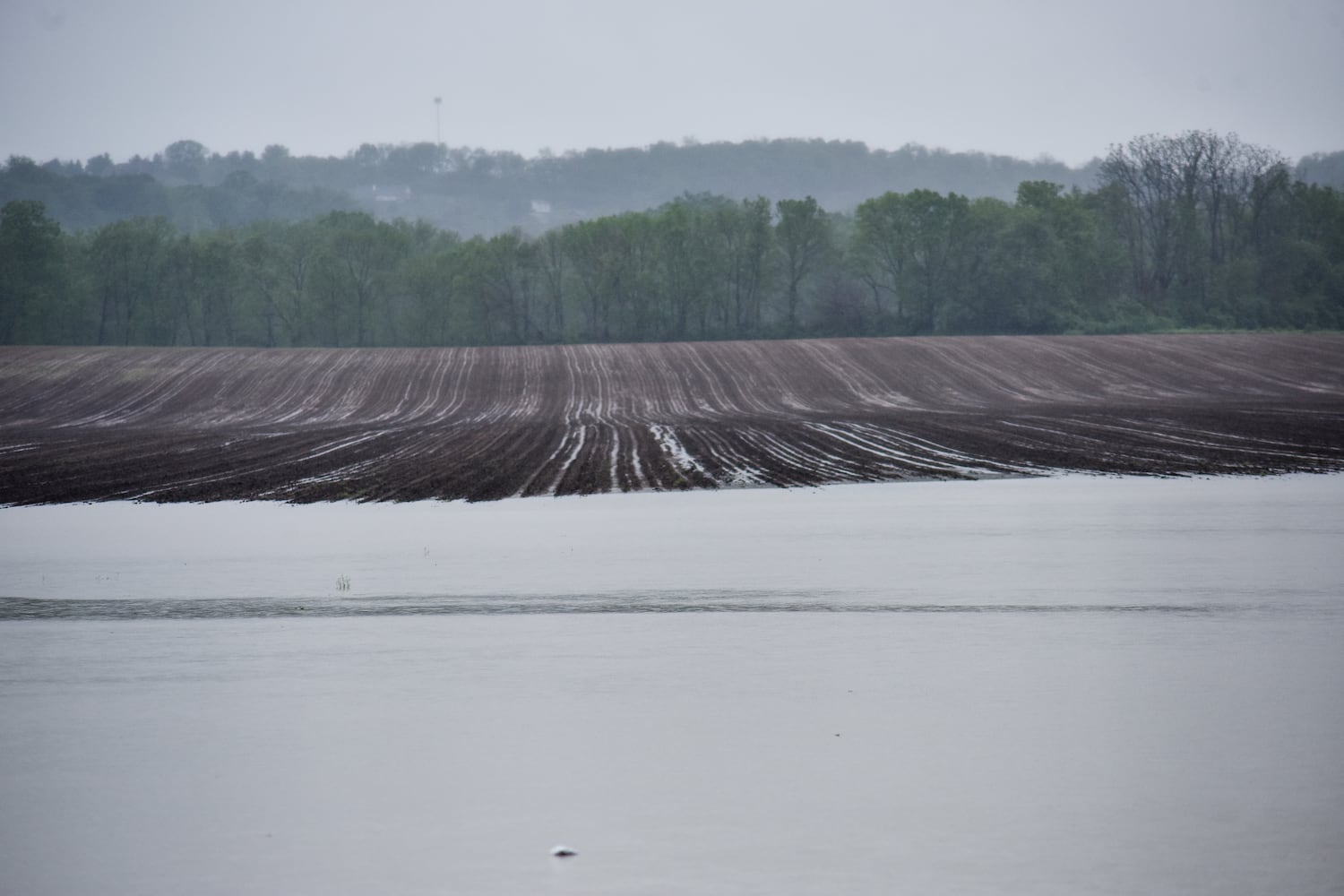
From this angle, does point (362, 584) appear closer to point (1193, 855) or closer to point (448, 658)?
point (448, 658)

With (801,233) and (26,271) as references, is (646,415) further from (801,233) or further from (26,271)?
(26,271)

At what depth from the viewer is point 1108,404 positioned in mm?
54375

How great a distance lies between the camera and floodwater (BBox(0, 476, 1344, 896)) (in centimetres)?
609

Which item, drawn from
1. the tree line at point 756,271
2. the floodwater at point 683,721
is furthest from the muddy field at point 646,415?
the tree line at point 756,271

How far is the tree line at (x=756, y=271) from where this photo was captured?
90.1 metres

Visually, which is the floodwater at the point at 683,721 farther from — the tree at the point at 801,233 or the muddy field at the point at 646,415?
the tree at the point at 801,233

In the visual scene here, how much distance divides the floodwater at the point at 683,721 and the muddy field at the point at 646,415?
39.2ft

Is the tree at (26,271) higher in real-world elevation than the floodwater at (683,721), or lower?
higher

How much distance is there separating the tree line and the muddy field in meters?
14.6

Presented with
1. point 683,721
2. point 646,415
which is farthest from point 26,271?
point 683,721

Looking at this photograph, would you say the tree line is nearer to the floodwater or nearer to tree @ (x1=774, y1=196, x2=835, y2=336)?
tree @ (x1=774, y1=196, x2=835, y2=336)

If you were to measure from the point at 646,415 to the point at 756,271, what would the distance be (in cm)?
4455

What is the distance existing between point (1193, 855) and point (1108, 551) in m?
11.1

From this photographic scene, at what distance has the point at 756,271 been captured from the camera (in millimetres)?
98188
